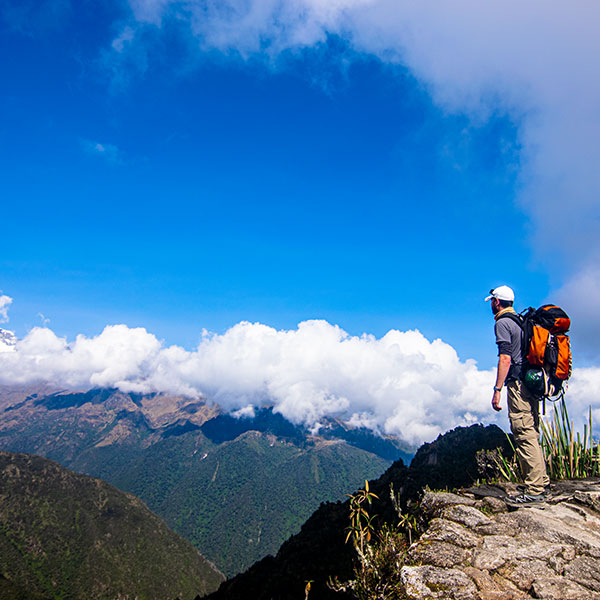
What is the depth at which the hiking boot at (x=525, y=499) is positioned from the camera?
22.8 feet

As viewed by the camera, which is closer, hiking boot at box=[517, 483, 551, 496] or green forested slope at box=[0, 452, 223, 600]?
hiking boot at box=[517, 483, 551, 496]

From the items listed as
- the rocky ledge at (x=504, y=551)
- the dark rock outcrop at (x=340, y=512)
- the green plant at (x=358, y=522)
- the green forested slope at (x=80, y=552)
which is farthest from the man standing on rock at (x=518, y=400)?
the green forested slope at (x=80, y=552)

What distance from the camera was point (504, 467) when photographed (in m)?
10.2

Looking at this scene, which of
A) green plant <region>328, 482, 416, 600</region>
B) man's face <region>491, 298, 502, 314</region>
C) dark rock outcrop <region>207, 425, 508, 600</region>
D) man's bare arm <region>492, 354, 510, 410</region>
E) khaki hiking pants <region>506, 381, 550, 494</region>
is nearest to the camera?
green plant <region>328, 482, 416, 600</region>

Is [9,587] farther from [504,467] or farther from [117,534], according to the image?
[504,467]

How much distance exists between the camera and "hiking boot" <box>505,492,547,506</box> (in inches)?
274

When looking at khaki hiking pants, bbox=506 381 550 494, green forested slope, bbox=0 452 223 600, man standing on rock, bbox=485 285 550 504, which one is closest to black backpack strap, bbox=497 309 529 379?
man standing on rock, bbox=485 285 550 504

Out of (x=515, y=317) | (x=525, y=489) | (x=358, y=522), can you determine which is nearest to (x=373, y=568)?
(x=358, y=522)

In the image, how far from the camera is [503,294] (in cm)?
929

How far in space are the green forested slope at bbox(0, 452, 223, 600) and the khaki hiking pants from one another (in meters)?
206

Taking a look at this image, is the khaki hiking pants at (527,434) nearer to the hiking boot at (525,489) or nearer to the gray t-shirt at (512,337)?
the hiking boot at (525,489)

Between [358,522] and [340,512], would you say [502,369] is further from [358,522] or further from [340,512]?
[340,512]

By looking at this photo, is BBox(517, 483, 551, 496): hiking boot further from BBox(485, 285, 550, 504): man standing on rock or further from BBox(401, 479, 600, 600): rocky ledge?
BBox(401, 479, 600, 600): rocky ledge

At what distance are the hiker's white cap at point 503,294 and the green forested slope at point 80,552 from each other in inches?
8166
